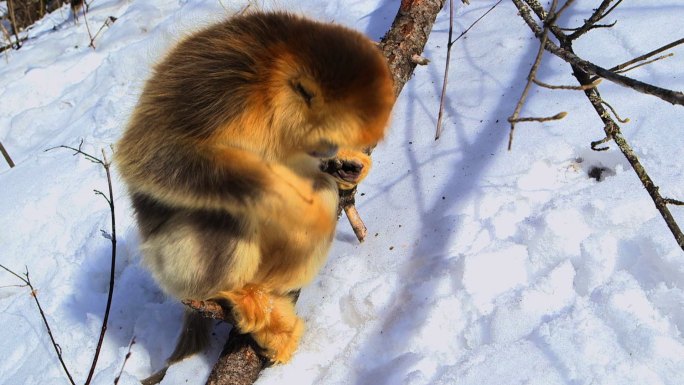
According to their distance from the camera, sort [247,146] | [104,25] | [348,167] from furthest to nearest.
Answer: [104,25] → [348,167] → [247,146]

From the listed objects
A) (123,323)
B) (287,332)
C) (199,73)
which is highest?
(199,73)

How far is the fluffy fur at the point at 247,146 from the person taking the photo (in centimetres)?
182

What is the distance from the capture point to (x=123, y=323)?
2.91 meters

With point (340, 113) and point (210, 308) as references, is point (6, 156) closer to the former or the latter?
point (210, 308)

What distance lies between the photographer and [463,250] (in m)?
A: 2.55

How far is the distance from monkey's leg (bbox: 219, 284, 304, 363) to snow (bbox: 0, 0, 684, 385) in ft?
0.25

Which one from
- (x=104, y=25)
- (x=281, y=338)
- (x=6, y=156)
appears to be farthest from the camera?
(x=104, y=25)

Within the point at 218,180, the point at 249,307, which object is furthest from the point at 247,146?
the point at 249,307

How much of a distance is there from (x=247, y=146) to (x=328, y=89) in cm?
34

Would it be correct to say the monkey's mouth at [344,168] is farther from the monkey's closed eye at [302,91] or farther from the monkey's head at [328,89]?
the monkey's closed eye at [302,91]

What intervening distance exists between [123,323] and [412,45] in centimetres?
190

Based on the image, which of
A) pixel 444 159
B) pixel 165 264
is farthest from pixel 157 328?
pixel 444 159

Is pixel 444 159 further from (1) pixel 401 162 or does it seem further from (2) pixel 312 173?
(2) pixel 312 173

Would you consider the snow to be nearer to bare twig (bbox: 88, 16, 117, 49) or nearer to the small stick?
the small stick
